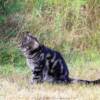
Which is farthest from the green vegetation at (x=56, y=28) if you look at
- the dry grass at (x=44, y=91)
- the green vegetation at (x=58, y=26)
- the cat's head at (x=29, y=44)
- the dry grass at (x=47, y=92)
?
the dry grass at (x=47, y=92)

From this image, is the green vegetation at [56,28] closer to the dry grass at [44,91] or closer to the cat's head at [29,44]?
the cat's head at [29,44]

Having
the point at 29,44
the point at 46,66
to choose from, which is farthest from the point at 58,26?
the point at 46,66

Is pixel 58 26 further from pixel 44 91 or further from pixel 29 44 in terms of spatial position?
pixel 44 91

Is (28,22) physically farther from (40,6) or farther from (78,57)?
(78,57)

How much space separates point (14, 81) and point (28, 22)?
3.89 m

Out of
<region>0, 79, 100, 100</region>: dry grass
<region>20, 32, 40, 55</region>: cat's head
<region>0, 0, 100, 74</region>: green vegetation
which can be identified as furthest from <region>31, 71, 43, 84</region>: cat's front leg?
<region>0, 0, 100, 74</region>: green vegetation

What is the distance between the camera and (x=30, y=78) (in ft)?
27.8

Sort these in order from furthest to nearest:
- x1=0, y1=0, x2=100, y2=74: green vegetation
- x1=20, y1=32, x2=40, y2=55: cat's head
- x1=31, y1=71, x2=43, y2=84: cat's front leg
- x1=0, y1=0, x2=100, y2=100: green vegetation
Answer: x1=0, y1=0, x2=100, y2=74: green vegetation, x1=0, y1=0, x2=100, y2=100: green vegetation, x1=20, y1=32, x2=40, y2=55: cat's head, x1=31, y1=71, x2=43, y2=84: cat's front leg

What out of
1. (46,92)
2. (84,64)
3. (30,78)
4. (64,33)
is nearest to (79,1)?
(64,33)

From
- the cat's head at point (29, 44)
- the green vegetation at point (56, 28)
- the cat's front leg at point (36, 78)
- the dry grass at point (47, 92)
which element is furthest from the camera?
the green vegetation at point (56, 28)

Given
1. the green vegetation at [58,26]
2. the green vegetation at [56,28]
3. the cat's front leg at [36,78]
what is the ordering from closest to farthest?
the cat's front leg at [36,78]
the green vegetation at [56,28]
the green vegetation at [58,26]

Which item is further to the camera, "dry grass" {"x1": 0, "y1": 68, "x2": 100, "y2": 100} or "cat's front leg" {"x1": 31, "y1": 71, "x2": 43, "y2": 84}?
"cat's front leg" {"x1": 31, "y1": 71, "x2": 43, "y2": 84}

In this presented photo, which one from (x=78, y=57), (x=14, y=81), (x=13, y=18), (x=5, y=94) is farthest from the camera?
(x=13, y=18)

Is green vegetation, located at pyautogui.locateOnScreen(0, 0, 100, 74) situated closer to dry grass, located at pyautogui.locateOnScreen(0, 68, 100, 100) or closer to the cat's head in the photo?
the cat's head
